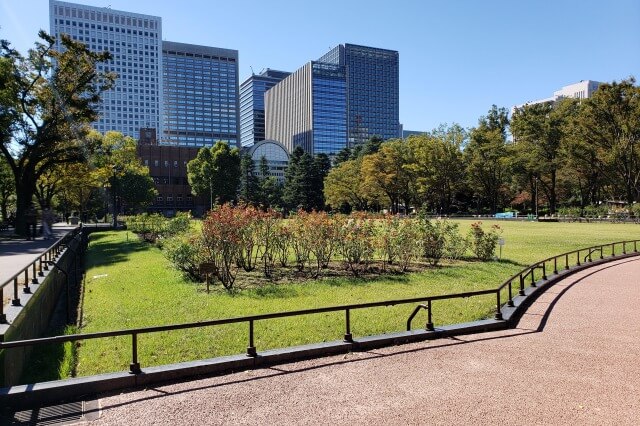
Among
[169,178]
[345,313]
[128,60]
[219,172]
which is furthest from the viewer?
[128,60]

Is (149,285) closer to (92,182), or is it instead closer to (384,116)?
(92,182)

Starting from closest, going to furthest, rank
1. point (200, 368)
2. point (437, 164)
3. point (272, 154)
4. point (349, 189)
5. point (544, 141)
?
point (200, 368)
point (544, 141)
point (437, 164)
point (349, 189)
point (272, 154)

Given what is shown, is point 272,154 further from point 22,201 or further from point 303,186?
point 22,201

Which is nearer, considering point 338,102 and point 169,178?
point 169,178

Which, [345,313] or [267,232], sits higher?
[267,232]

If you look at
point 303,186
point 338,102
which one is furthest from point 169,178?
point 338,102

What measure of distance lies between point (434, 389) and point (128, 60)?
174611 millimetres

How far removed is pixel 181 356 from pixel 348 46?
625ft

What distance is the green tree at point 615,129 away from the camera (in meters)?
48.6

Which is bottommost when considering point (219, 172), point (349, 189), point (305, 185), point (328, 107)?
point (349, 189)

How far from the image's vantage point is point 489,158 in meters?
65.7

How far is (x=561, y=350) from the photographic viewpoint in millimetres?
6695

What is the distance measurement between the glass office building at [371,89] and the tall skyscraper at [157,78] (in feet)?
150

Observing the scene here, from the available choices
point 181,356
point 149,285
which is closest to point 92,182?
point 149,285
